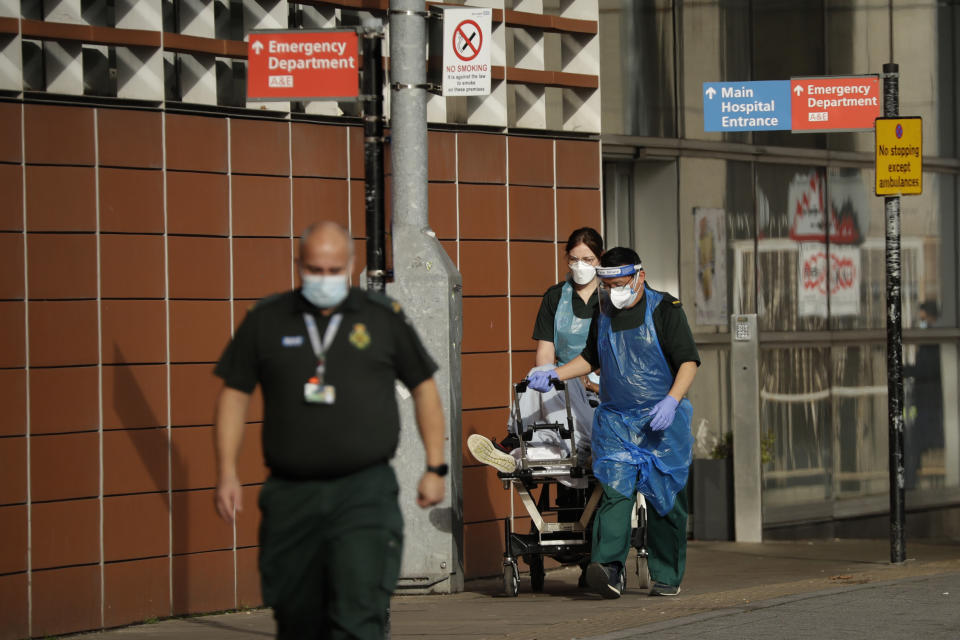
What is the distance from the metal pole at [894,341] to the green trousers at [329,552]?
20.8 feet

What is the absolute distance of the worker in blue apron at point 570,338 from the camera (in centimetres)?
995

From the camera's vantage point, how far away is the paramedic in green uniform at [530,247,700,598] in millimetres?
9523

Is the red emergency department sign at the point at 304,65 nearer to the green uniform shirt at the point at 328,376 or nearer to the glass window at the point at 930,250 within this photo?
the green uniform shirt at the point at 328,376

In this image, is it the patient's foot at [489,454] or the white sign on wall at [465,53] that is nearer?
the patient's foot at [489,454]

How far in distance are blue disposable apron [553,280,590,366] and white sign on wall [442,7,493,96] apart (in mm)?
1375

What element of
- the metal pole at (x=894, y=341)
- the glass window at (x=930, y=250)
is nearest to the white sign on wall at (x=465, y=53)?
the metal pole at (x=894, y=341)

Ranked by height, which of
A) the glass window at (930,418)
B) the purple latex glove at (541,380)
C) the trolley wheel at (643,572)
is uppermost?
the purple latex glove at (541,380)

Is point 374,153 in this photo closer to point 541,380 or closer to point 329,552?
point 329,552

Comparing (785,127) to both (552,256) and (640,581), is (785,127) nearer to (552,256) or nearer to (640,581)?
(552,256)

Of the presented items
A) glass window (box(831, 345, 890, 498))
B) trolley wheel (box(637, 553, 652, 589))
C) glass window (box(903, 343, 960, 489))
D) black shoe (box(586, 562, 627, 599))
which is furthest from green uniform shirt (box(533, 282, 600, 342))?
glass window (box(903, 343, 960, 489))

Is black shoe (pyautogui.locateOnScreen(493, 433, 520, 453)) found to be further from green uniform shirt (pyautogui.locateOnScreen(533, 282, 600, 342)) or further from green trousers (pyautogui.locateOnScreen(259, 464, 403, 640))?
green trousers (pyautogui.locateOnScreen(259, 464, 403, 640))

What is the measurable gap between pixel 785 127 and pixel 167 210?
180 inches

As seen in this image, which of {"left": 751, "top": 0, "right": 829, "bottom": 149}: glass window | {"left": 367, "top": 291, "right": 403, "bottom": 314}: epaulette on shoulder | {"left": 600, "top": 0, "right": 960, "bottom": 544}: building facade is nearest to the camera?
{"left": 367, "top": 291, "right": 403, "bottom": 314}: epaulette on shoulder

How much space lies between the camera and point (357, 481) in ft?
19.1
